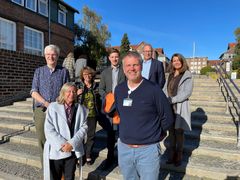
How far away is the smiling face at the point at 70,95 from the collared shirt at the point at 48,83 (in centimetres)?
50

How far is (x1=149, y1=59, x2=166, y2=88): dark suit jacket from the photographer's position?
3.93m

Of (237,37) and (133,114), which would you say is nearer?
(133,114)

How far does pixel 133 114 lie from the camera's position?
7.04 ft

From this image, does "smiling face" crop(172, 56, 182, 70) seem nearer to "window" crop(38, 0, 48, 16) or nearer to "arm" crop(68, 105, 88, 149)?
"arm" crop(68, 105, 88, 149)

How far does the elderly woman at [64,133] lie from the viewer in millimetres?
2783

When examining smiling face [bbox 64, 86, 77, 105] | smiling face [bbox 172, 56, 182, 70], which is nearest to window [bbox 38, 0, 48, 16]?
smiling face [bbox 172, 56, 182, 70]

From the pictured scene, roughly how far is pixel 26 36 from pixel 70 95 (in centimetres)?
1121

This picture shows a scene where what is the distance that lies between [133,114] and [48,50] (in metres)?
1.61

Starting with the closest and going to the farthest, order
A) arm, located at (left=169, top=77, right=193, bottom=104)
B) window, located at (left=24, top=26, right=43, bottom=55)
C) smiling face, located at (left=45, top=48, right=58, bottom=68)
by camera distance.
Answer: smiling face, located at (left=45, top=48, right=58, bottom=68)
arm, located at (left=169, top=77, right=193, bottom=104)
window, located at (left=24, top=26, right=43, bottom=55)

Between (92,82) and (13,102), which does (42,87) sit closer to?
(92,82)

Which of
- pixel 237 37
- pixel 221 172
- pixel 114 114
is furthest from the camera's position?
pixel 237 37

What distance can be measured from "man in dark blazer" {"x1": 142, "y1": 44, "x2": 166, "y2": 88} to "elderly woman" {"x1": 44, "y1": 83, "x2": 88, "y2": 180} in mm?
1496

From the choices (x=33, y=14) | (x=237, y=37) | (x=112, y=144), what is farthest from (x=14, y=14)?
(x=237, y=37)

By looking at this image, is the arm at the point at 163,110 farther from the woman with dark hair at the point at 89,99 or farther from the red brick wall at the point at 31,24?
the red brick wall at the point at 31,24
